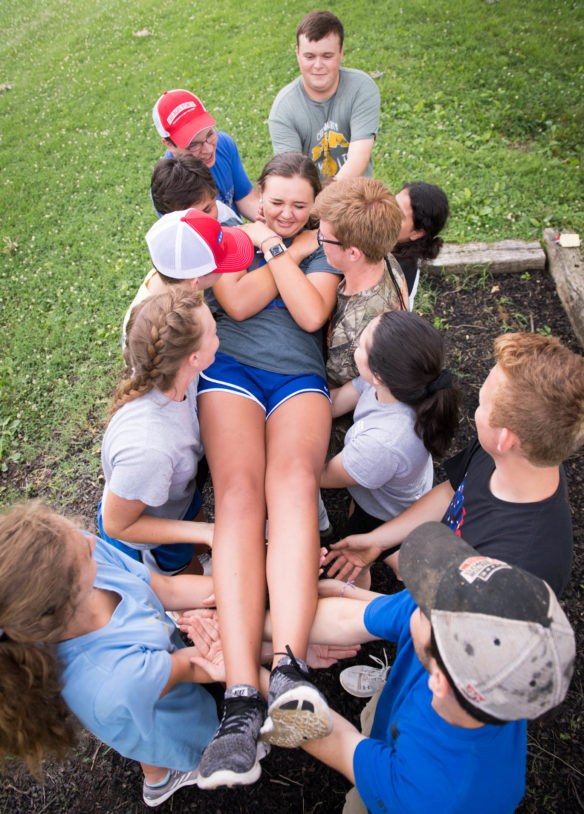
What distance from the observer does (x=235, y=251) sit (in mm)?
2818

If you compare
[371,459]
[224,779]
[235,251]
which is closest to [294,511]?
[371,459]

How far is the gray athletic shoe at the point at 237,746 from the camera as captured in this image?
165 cm

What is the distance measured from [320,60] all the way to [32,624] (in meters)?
4.30

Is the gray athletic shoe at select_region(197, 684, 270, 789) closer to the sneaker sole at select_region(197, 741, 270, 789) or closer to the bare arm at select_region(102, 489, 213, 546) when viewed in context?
the sneaker sole at select_region(197, 741, 270, 789)

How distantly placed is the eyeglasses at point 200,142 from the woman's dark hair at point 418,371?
2.11 metres

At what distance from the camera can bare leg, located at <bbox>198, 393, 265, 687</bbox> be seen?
2.04m

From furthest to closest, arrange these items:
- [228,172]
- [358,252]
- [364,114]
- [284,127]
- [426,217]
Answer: [284,127], [364,114], [228,172], [426,217], [358,252]

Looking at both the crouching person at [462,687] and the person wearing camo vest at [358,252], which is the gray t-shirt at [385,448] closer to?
the person wearing camo vest at [358,252]

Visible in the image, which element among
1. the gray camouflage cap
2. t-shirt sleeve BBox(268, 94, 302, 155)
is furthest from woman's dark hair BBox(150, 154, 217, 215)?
the gray camouflage cap

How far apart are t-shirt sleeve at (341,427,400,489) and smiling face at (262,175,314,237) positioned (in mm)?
1521

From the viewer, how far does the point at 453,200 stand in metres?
5.32

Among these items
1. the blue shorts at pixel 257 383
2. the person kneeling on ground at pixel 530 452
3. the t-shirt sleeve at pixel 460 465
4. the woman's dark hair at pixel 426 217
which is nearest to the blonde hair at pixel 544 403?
the person kneeling on ground at pixel 530 452

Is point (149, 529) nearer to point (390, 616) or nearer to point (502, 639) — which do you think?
point (390, 616)

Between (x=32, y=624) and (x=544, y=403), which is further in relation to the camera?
(x=544, y=403)
